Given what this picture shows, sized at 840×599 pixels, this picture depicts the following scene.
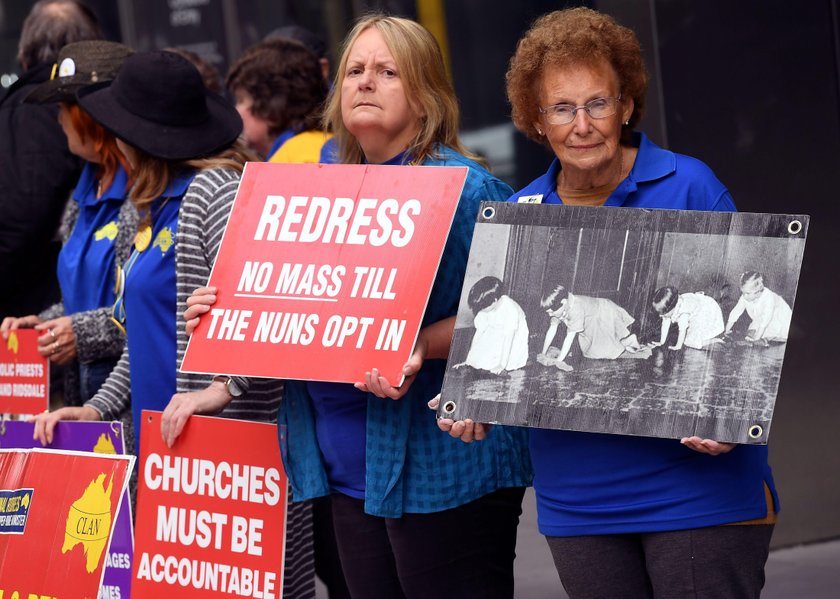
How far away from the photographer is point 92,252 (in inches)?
156

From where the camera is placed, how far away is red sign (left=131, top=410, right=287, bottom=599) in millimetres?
3418

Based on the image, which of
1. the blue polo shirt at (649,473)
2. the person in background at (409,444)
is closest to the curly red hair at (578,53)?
the blue polo shirt at (649,473)

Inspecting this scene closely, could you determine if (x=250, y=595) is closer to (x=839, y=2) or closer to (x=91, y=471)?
(x=91, y=471)

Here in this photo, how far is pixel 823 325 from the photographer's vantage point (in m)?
4.89

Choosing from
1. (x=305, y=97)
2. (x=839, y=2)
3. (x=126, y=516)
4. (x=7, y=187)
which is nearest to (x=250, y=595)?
(x=126, y=516)

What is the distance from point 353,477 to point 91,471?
3.06 feet

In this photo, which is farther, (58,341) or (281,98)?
(281,98)

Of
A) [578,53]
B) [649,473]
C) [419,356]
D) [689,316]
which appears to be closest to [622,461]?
[649,473]

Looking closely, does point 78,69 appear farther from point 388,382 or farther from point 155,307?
point 388,382

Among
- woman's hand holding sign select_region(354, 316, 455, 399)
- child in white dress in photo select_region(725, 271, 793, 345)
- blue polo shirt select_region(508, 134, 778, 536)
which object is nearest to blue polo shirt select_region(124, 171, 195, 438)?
woman's hand holding sign select_region(354, 316, 455, 399)

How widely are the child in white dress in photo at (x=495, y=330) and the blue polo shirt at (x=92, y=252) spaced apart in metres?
1.62

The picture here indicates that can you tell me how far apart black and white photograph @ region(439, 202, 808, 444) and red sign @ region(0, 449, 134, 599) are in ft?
4.47

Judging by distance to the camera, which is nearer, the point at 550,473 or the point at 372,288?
the point at 550,473

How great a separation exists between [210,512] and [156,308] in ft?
1.98
